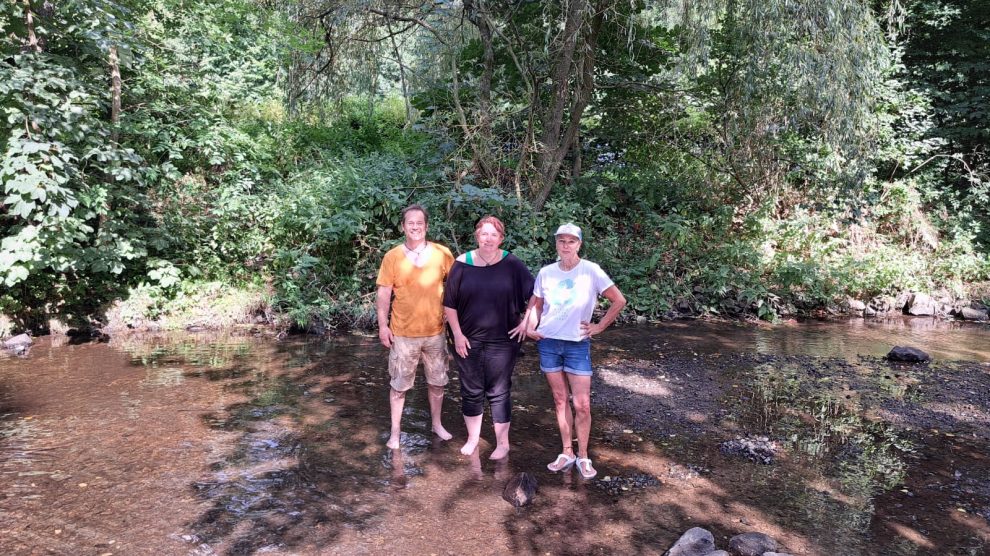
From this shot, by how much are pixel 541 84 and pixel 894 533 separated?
9250 millimetres

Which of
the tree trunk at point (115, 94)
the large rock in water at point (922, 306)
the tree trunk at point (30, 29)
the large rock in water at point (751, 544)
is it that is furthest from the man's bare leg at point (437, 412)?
the large rock in water at point (922, 306)

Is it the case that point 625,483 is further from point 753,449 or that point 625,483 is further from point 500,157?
point 500,157

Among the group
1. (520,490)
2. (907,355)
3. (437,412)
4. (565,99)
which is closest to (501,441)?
(437,412)

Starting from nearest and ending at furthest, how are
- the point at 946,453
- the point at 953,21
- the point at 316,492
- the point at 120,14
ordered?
the point at 316,492
the point at 946,453
the point at 120,14
the point at 953,21

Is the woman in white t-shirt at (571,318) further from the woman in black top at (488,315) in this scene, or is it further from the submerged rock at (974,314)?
the submerged rock at (974,314)

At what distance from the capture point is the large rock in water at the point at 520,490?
402cm

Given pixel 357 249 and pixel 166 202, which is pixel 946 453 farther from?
pixel 166 202

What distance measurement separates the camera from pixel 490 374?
4.63m

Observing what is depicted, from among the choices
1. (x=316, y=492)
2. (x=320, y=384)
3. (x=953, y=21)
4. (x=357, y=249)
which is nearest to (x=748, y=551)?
(x=316, y=492)

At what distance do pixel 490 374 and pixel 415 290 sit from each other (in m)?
0.82

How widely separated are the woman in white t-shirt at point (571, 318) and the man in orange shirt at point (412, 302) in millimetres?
750

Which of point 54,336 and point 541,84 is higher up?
point 541,84

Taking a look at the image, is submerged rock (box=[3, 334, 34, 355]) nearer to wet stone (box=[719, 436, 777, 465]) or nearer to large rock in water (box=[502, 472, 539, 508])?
large rock in water (box=[502, 472, 539, 508])

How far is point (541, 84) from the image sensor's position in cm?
1139
